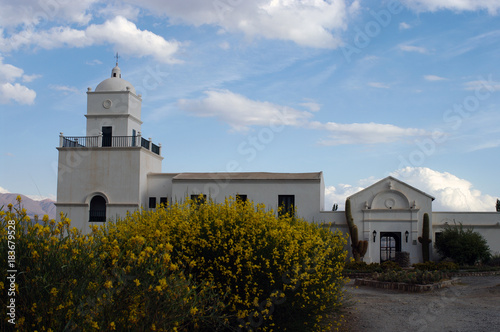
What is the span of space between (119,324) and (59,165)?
26.2 m

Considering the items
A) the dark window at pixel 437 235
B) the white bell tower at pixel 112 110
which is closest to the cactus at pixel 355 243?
the dark window at pixel 437 235

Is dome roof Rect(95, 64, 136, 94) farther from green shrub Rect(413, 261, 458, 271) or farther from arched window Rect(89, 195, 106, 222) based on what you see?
green shrub Rect(413, 261, 458, 271)

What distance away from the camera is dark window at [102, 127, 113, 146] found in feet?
98.1

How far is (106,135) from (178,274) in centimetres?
2562

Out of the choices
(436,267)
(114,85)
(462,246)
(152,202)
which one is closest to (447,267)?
(436,267)

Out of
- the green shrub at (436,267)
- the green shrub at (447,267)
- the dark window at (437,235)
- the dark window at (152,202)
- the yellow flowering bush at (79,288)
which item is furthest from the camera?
the dark window at (152,202)

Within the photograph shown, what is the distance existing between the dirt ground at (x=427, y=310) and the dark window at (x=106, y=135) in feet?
63.5

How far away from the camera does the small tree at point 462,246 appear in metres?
24.9

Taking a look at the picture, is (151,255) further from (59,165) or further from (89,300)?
(59,165)

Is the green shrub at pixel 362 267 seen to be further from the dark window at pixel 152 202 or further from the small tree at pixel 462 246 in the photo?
the dark window at pixel 152 202

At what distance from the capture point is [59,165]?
2930 centimetres

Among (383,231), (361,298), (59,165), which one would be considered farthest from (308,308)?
A: (59,165)

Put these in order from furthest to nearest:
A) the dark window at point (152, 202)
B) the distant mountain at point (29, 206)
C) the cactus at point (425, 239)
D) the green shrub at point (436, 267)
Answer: the dark window at point (152, 202) → the cactus at point (425, 239) → the green shrub at point (436, 267) → the distant mountain at point (29, 206)

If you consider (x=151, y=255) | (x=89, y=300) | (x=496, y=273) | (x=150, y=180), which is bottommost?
(x=496, y=273)
